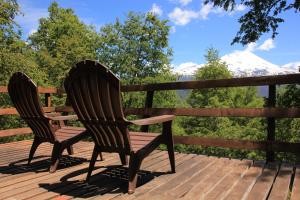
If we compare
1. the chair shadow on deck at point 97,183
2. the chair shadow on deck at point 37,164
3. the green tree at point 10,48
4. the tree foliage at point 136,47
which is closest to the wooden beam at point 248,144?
the chair shadow on deck at point 97,183

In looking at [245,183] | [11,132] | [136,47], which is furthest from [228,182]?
[136,47]

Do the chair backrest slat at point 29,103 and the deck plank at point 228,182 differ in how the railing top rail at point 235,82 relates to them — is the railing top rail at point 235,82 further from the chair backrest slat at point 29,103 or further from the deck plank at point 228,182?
the chair backrest slat at point 29,103

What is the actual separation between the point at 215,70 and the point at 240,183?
87.8ft

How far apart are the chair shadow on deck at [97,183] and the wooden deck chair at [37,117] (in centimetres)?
32

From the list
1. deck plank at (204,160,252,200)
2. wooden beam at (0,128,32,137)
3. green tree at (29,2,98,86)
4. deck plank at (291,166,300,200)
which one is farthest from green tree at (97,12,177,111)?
deck plank at (291,166,300,200)

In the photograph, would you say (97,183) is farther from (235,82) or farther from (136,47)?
(136,47)

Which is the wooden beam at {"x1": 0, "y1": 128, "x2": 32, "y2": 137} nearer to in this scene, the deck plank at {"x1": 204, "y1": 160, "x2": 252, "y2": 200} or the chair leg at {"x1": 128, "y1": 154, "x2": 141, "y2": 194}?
the chair leg at {"x1": 128, "y1": 154, "x2": 141, "y2": 194}

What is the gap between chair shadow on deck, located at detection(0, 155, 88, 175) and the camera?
3.62 meters

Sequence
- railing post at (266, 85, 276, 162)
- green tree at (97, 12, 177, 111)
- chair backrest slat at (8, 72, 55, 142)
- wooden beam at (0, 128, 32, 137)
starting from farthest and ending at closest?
green tree at (97, 12, 177, 111) < wooden beam at (0, 128, 32, 137) < railing post at (266, 85, 276, 162) < chair backrest slat at (8, 72, 55, 142)

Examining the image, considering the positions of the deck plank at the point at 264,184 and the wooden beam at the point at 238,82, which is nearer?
the deck plank at the point at 264,184

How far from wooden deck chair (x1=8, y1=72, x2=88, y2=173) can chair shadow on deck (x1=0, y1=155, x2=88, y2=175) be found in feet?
0.88

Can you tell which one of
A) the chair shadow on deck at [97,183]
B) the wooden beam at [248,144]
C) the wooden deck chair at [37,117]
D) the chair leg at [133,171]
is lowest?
the chair shadow on deck at [97,183]

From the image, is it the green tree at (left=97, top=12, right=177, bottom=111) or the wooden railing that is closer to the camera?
the wooden railing

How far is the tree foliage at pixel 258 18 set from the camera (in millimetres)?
11703
